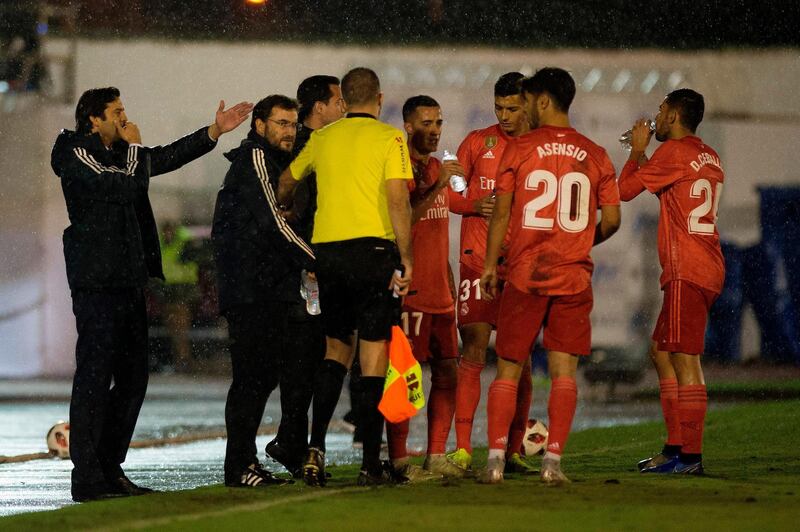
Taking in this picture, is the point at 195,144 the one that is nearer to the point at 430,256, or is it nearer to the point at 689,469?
the point at 430,256

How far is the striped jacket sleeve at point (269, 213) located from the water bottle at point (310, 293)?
0.76 ft

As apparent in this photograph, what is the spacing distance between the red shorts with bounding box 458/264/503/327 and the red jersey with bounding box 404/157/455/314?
127 mm

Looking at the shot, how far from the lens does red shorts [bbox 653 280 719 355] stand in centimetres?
861

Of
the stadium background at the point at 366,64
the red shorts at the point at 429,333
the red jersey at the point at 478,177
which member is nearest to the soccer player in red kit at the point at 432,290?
the red shorts at the point at 429,333

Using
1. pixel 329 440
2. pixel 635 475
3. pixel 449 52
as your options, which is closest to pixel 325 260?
pixel 635 475

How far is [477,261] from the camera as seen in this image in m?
8.83

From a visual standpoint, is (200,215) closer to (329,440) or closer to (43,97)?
(43,97)

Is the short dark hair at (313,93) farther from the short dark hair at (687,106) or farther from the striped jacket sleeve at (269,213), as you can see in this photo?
the short dark hair at (687,106)

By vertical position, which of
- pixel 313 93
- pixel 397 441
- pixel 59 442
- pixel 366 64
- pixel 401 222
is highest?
pixel 366 64

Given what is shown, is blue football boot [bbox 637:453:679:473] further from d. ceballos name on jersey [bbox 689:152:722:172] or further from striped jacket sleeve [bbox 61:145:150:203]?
striped jacket sleeve [bbox 61:145:150:203]

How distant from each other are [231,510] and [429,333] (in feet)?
7.44

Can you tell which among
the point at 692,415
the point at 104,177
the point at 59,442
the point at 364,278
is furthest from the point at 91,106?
the point at 59,442

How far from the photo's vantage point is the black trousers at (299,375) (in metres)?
8.45

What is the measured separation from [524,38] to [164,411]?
12144 mm
